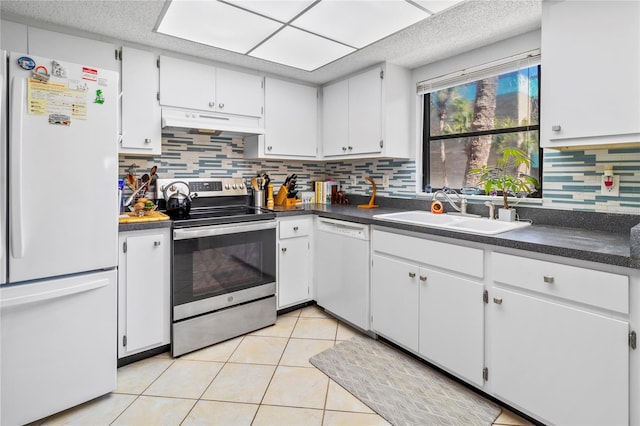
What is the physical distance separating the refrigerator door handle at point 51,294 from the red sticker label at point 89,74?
1.04 meters

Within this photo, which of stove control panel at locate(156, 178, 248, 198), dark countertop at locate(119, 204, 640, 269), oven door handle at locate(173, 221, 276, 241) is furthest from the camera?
stove control panel at locate(156, 178, 248, 198)

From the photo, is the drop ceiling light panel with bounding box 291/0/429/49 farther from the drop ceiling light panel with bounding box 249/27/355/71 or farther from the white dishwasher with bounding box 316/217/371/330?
the white dishwasher with bounding box 316/217/371/330

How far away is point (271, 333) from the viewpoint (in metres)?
2.60

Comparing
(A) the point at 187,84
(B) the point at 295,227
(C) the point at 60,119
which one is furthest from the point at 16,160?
(B) the point at 295,227

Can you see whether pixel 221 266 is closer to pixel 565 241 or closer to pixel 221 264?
pixel 221 264

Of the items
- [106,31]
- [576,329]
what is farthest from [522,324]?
[106,31]

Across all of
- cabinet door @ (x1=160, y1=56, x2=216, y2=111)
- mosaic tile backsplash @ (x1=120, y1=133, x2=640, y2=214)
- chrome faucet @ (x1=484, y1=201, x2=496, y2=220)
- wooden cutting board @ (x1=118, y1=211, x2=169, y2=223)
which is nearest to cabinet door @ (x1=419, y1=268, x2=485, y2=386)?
chrome faucet @ (x1=484, y1=201, x2=496, y2=220)

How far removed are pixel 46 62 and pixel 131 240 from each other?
102 centimetres

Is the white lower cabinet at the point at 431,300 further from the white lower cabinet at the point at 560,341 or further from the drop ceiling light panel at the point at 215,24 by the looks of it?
the drop ceiling light panel at the point at 215,24

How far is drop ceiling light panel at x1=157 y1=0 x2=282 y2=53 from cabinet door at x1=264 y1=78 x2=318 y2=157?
2.24ft

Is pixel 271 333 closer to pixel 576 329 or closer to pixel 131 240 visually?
pixel 131 240

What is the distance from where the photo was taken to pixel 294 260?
2875 millimetres

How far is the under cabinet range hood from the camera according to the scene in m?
2.54

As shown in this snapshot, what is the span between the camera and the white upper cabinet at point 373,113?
2811 mm
